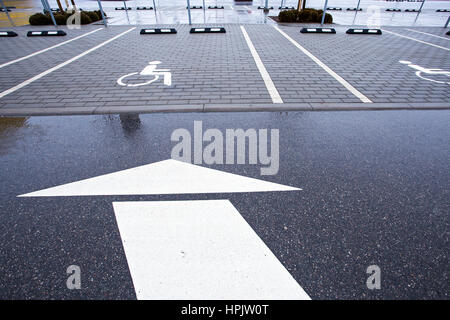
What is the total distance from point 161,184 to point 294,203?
150 cm

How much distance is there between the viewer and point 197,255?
192cm

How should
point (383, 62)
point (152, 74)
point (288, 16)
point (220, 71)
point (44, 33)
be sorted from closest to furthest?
point (152, 74) → point (220, 71) → point (383, 62) → point (44, 33) → point (288, 16)

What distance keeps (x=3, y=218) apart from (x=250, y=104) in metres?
3.72

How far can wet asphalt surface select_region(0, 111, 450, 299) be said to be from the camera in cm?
176

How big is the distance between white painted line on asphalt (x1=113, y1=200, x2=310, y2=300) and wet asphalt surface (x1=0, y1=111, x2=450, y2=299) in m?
0.10

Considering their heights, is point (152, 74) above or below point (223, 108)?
above

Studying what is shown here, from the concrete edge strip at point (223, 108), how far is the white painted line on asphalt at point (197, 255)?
219 cm

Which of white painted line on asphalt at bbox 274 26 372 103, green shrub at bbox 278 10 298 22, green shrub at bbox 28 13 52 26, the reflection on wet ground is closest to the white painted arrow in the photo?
the reflection on wet ground

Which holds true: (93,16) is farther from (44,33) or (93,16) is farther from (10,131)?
(10,131)

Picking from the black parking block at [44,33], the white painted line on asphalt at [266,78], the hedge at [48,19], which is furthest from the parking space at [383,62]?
the hedge at [48,19]

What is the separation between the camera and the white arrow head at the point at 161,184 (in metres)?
2.50

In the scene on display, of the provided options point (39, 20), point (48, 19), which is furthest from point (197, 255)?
point (39, 20)

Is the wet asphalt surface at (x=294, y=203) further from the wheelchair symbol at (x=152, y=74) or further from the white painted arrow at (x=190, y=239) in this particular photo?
the wheelchair symbol at (x=152, y=74)

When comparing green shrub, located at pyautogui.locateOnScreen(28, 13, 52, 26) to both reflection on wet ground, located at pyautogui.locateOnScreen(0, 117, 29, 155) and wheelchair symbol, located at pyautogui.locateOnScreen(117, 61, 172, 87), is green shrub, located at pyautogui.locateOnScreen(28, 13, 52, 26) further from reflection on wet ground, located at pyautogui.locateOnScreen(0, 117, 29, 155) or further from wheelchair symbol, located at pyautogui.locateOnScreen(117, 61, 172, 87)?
reflection on wet ground, located at pyautogui.locateOnScreen(0, 117, 29, 155)
